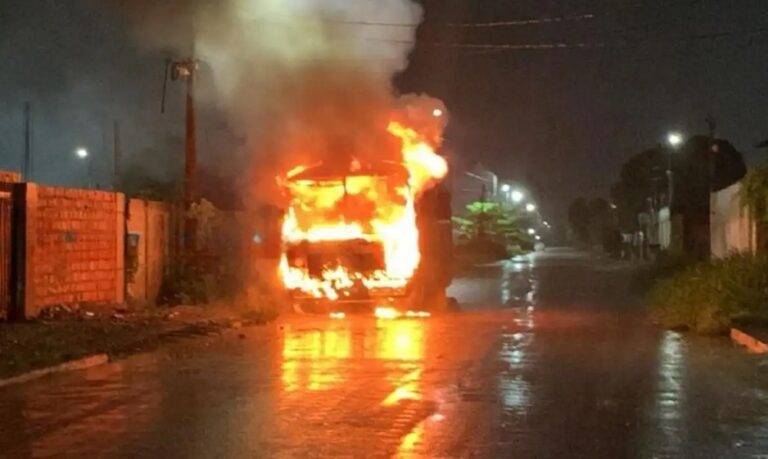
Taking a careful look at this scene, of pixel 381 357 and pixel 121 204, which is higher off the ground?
pixel 121 204

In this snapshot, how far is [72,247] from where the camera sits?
76.5 feet

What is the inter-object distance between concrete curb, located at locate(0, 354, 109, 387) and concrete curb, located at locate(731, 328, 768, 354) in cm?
993

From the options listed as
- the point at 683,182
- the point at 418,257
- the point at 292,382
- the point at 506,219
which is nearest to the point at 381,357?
the point at 292,382

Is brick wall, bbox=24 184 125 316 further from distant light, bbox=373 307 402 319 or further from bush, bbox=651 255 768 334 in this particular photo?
bush, bbox=651 255 768 334

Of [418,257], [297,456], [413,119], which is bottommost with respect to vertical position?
[297,456]

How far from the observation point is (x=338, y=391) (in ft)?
43.2

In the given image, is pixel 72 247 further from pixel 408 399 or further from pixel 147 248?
pixel 408 399

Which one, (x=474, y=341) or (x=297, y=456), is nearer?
(x=297, y=456)

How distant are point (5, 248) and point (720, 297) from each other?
13284 millimetres

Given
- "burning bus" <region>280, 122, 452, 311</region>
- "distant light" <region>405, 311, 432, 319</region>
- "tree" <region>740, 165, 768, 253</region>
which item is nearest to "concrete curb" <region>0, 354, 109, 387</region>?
"burning bus" <region>280, 122, 452, 311</region>

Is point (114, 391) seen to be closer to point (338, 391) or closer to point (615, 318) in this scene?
point (338, 391)

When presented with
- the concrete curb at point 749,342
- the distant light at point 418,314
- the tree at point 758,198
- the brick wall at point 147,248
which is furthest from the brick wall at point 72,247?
the tree at point 758,198

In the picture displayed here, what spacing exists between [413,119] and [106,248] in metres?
8.01

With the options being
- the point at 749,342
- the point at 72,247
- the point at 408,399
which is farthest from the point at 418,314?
the point at 408,399
